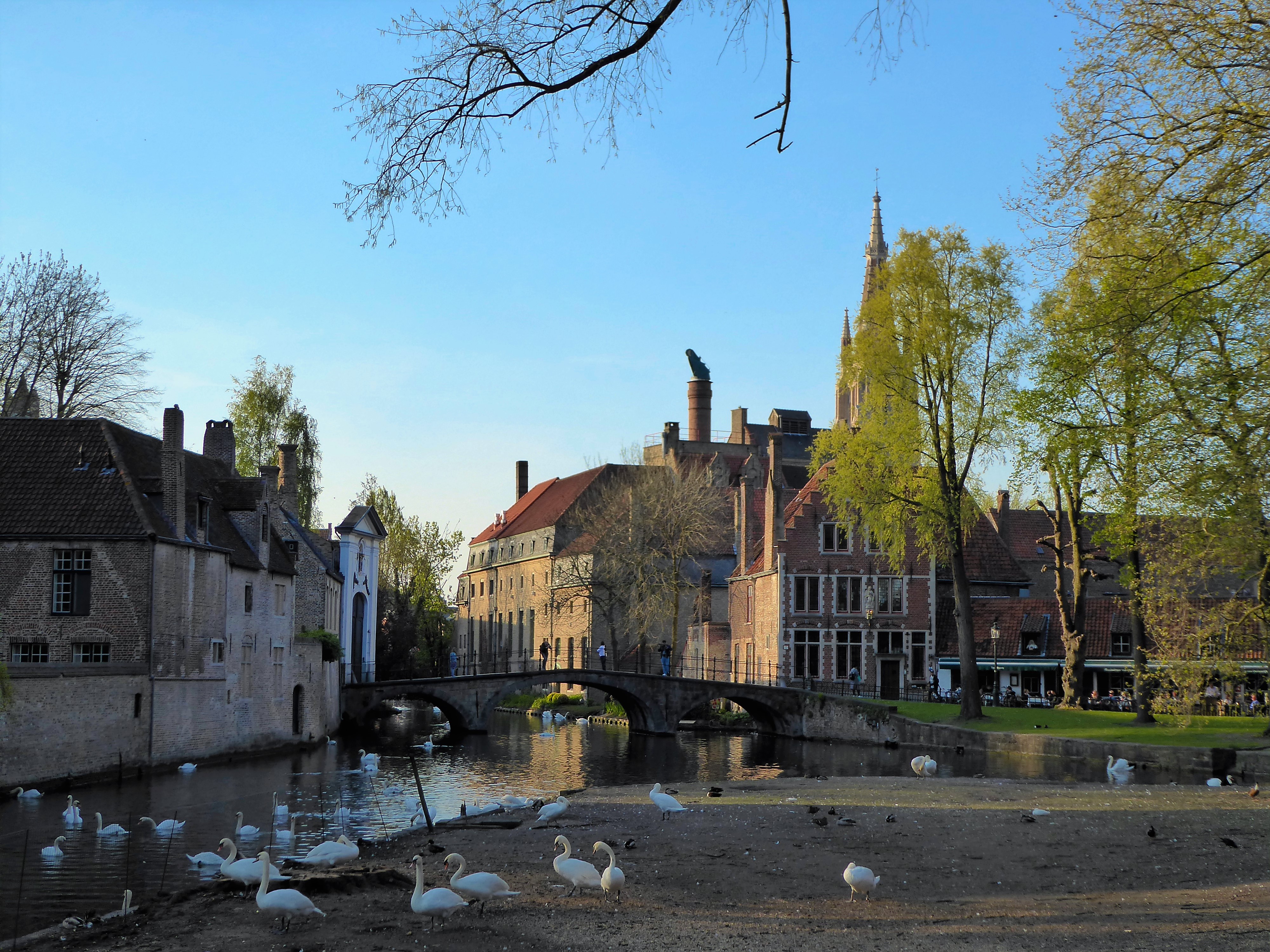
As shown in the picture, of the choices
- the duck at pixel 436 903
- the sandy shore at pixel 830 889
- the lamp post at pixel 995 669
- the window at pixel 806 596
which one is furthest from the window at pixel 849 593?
the duck at pixel 436 903

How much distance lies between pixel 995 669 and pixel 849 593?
20.2 feet

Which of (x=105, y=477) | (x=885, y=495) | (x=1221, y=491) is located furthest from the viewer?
(x=885, y=495)

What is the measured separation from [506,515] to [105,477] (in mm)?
65723

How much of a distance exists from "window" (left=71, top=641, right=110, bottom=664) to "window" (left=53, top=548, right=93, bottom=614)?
2.53ft

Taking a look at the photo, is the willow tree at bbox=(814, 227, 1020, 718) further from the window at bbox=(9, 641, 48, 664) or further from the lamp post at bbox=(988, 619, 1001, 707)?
the window at bbox=(9, 641, 48, 664)

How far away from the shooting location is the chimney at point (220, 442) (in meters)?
40.8

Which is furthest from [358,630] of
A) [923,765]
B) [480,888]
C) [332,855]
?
[480,888]

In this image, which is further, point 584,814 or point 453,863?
point 584,814

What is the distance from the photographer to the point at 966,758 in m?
32.3

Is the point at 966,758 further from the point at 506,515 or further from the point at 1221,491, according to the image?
the point at 506,515

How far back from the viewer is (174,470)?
1250 inches

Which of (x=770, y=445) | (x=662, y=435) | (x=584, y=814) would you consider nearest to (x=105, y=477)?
(x=584, y=814)

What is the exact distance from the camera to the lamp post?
46.7 meters

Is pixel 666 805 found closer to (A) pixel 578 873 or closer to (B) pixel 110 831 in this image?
(A) pixel 578 873
